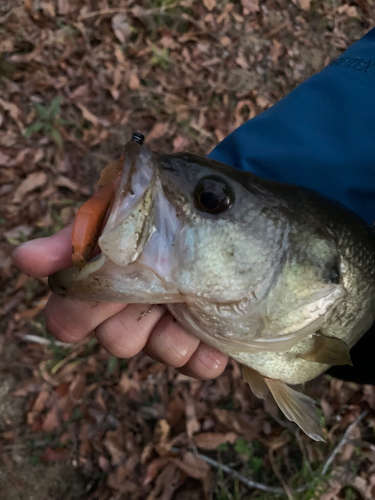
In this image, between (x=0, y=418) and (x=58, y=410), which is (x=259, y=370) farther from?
(x=0, y=418)

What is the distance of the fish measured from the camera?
131 cm

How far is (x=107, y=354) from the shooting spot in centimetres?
332

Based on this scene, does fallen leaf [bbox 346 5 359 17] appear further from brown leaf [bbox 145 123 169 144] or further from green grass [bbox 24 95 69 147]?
green grass [bbox 24 95 69 147]

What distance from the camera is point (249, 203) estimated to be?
1.45 m

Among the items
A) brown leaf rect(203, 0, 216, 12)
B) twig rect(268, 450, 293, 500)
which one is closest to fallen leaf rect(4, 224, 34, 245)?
twig rect(268, 450, 293, 500)

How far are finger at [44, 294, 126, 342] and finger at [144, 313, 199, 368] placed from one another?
0.25 meters

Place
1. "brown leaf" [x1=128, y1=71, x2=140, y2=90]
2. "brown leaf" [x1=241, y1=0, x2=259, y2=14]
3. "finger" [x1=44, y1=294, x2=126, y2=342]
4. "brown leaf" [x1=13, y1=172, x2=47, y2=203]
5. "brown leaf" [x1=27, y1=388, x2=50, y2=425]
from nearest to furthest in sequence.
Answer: "finger" [x1=44, y1=294, x2=126, y2=342] → "brown leaf" [x1=27, y1=388, x2=50, y2=425] → "brown leaf" [x1=13, y1=172, x2=47, y2=203] → "brown leaf" [x1=128, y1=71, x2=140, y2=90] → "brown leaf" [x1=241, y1=0, x2=259, y2=14]

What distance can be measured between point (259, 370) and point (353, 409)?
6.80 feet

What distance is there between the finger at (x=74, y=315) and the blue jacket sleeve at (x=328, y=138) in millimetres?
1116

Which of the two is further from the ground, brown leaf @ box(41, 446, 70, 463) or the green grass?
the green grass

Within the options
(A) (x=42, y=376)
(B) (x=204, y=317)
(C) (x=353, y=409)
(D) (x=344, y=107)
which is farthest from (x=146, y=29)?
(C) (x=353, y=409)

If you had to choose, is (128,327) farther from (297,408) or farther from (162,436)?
(162,436)

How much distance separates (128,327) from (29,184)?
2.33 m

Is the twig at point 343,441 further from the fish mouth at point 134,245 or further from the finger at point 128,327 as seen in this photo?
the fish mouth at point 134,245
